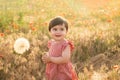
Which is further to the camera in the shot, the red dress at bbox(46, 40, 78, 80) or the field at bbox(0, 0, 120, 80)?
the field at bbox(0, 0, 120, 80)

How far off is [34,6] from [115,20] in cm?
234

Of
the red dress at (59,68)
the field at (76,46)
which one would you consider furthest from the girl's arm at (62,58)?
the field at (76,46)

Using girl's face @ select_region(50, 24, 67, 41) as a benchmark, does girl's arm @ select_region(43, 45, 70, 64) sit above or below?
below

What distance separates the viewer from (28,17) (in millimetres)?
7066

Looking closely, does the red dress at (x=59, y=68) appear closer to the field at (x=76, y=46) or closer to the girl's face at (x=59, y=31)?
the girl's face at (x=59, y=31)

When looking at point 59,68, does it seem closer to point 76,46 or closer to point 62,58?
point 62,58

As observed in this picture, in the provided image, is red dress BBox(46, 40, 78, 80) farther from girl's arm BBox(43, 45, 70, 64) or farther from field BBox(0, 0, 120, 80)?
field BBox(0, 0, 120, 80)

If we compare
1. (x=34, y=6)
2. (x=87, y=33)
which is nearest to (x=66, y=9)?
(x=34, y=6)

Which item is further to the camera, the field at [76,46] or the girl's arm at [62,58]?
the field at [76,46]

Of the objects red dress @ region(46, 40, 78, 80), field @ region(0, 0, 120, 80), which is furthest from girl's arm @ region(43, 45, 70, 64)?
field @ region(0, 0, 120, 80)

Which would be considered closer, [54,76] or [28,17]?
[54,76]

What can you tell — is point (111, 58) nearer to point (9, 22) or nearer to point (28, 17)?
point (9, 22)

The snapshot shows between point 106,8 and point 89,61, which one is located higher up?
point 106,8

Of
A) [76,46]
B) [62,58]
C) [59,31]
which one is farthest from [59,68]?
[76,46]
